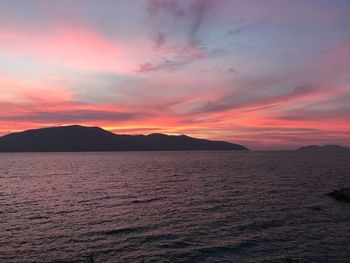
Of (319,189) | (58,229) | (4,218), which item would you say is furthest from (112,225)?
(319,189)

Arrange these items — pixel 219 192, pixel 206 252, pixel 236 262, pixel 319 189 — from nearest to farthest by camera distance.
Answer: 1. pixel 236 262
2. pixel 206 252
3. pixel 219 192
4. pixel 319 189

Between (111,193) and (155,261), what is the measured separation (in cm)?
4379

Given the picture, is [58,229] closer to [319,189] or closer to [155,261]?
[155,261]

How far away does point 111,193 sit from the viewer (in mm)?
72562

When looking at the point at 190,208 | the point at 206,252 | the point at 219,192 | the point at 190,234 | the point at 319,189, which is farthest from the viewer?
the point at 319,189

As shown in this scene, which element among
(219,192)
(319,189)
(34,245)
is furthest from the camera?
(319,189)

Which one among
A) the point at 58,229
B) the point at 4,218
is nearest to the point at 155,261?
the point at 58,229

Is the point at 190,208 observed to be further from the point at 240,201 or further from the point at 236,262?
the point at 236,262

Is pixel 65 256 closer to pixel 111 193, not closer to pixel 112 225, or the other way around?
pixel 112 225

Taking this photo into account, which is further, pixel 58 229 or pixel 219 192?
pixel 219 192

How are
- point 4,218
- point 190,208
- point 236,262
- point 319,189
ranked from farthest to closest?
point 319,189 < point 190,208 < point 4,218 < point 236,262

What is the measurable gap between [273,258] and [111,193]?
4771 centimetres

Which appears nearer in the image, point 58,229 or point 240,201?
point 58,229

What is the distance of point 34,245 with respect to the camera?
35.1 metres
